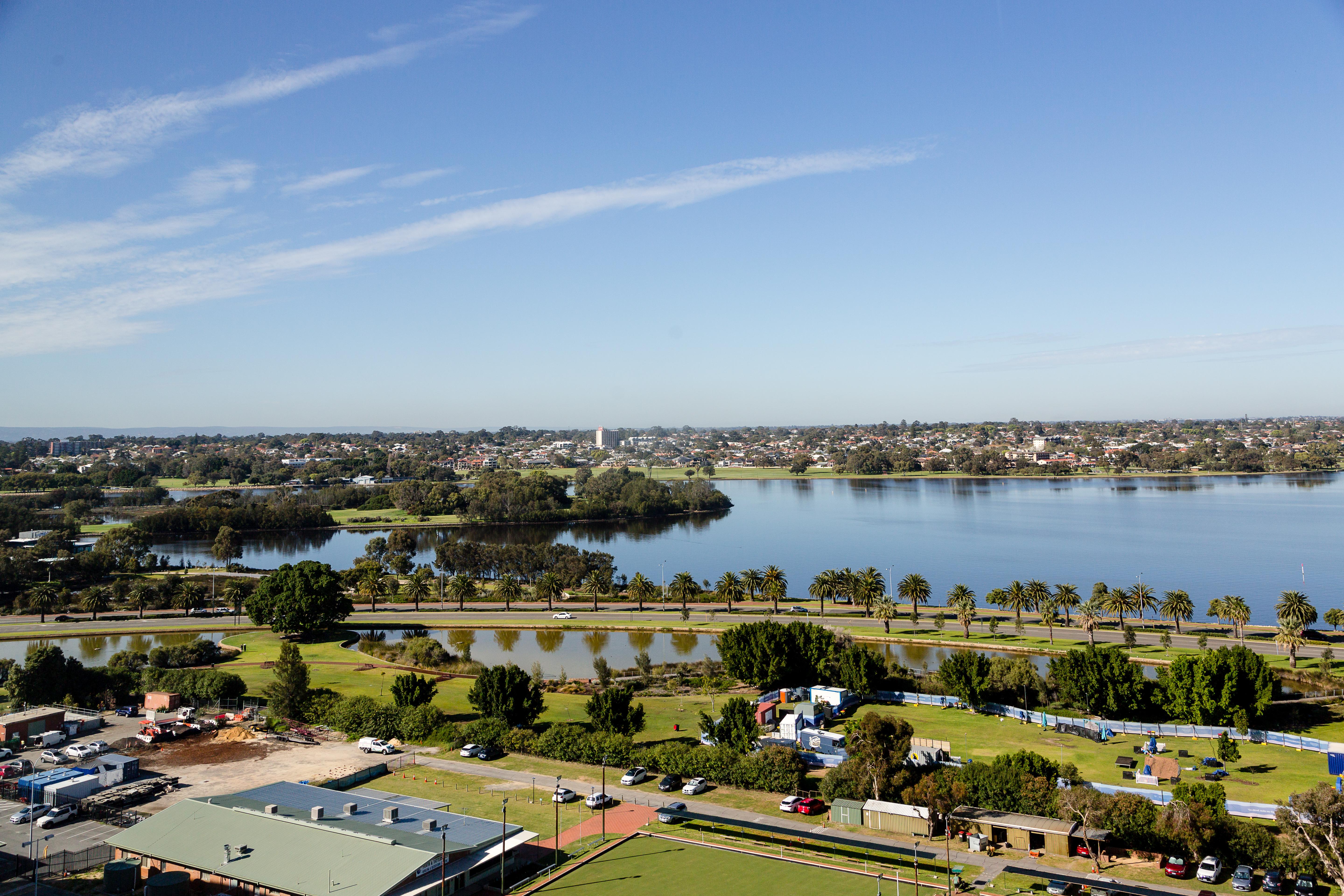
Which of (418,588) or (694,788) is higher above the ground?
(418,588)

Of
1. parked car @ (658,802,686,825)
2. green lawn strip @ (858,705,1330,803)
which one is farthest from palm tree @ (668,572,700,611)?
parked car @ (658,802,686,825)

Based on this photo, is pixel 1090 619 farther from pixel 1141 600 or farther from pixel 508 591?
pixel 508 591

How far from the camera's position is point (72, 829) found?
23.0 metres

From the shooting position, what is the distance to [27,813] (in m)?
23.7

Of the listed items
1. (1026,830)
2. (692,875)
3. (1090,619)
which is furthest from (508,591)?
(1026,830)

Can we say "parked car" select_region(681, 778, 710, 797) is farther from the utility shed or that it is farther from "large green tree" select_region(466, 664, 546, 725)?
"large green tree" select_region(466, 664, 546, 725)

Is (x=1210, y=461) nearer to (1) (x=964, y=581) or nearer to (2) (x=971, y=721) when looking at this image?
(1) (x=964, y=581)

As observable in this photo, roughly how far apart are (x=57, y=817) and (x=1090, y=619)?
1666 inches

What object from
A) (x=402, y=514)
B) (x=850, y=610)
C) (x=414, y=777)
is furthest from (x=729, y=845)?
(x=402, y=514)

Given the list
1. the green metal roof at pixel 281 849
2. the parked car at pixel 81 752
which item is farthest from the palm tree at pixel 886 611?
the parked car at pixel 81 752

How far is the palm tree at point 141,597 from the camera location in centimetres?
5716

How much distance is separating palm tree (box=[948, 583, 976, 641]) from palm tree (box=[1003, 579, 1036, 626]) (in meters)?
1.86

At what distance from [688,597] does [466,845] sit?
38657 mm

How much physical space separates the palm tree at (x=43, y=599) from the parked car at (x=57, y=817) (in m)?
39.2
